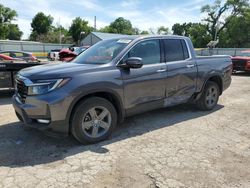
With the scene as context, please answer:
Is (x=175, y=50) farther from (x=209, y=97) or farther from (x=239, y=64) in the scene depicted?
(x=239, y=64)

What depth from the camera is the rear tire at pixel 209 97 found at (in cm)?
654

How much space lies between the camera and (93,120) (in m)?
4.45

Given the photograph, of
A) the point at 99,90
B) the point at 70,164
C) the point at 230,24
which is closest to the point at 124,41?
the point at 99,90

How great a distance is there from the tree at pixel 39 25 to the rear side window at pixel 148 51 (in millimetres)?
79331

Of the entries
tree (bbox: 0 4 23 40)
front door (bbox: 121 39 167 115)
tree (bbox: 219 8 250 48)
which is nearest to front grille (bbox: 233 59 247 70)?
front door (bbox: 121 39 167 115)

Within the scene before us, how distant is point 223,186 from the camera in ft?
10.8

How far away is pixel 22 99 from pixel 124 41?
2.14 m

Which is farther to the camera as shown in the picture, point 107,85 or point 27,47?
point 27,47

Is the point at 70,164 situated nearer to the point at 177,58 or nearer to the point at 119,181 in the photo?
the point at 119,181

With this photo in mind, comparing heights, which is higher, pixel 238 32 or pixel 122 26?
pixel 122 26

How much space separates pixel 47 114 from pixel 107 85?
1.08 m

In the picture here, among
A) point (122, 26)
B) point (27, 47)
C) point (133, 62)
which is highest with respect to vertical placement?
point (122, 26)

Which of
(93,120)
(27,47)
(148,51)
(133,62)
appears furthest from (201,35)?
(93,120)

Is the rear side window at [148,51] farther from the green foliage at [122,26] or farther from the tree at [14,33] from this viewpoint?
the green foliage at [122,26]
